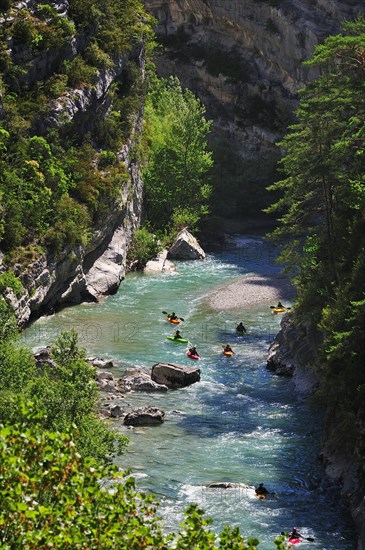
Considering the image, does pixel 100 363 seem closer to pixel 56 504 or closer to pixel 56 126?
pixel 56 126

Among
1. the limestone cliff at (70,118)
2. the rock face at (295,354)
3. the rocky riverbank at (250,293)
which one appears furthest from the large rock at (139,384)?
the rocky riverbank at (250,293)

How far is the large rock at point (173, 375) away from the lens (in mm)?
39188

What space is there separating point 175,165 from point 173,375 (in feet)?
135

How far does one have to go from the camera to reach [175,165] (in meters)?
77.7

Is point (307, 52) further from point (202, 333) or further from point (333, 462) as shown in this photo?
point (333, 462)

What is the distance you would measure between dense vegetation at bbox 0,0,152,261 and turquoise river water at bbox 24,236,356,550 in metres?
5.66

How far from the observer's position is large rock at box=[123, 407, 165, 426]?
33969 mm

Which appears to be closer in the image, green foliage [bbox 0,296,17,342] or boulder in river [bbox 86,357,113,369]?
green foliage [bbox 0,296,17,342]

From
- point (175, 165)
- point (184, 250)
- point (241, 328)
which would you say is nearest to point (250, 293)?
point (241, 328)

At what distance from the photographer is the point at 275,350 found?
43.5 m

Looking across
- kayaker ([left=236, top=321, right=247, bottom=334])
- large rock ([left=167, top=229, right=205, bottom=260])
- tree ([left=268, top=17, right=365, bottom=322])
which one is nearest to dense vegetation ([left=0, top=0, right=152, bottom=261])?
large rock ([left=167, top=229, right=205, bottom=260])

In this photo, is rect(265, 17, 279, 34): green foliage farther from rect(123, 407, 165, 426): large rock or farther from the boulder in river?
rect(123, 407, 165, 426): large rock

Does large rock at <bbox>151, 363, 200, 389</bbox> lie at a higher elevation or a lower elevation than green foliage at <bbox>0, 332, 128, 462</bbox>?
lower

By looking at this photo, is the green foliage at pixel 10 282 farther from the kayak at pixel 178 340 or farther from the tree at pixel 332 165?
the tree at pixel 332 165
